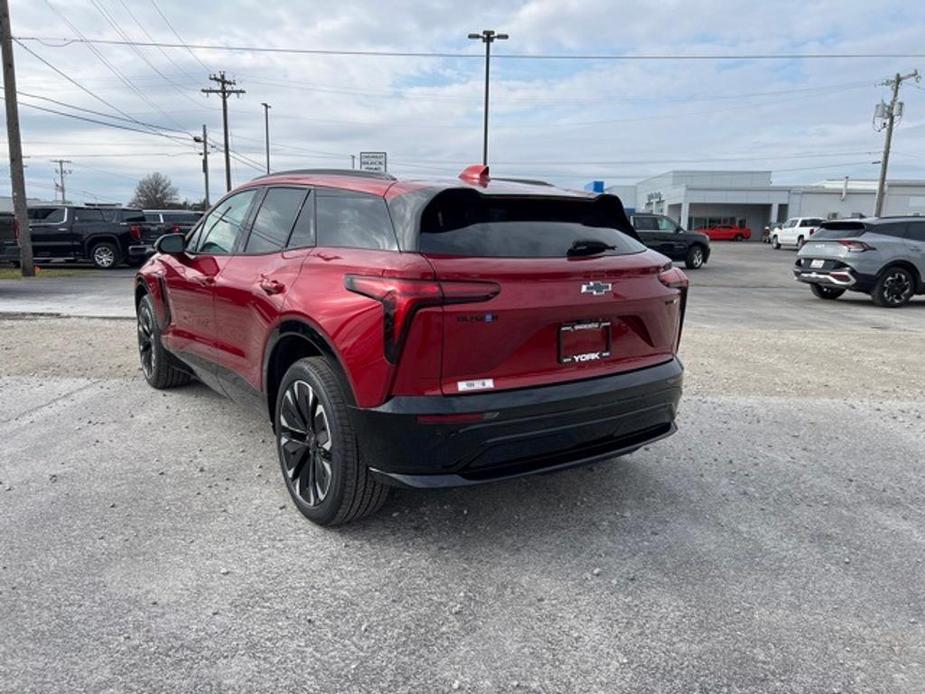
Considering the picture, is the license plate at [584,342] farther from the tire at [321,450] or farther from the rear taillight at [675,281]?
the tire at [321,450]

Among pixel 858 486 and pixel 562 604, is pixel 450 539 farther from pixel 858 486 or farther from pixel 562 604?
pixel 858 486

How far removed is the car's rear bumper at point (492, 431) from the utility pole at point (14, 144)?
17593mm

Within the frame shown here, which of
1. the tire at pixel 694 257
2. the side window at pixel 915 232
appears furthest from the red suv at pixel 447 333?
the tire at pixel 694 257

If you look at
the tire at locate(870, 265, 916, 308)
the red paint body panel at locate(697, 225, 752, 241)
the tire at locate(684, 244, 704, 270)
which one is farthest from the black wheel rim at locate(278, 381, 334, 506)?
the red paint body panel at locate(697, 225, 752, 241)

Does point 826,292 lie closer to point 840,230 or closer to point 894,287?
point 840,230

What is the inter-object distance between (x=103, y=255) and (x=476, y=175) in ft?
62.3

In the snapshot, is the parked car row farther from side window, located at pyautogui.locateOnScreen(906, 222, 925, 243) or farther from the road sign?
side window, located at pyautogui.locateOnScreen(906, 222, 925, 243)

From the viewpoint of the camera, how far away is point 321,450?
325 centimetres

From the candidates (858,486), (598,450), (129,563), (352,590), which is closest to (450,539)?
(352,590)

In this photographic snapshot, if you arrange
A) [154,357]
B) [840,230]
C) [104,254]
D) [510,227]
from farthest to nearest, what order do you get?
[104,254]
[840,230]
[154,357]
[510,227]

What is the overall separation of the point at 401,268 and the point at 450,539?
1.35 metres

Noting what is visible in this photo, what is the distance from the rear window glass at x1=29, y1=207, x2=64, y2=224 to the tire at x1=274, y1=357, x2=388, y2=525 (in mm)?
19410

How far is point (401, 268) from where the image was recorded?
9.06 ft

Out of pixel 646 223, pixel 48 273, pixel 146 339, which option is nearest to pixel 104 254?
pixel 48 273
